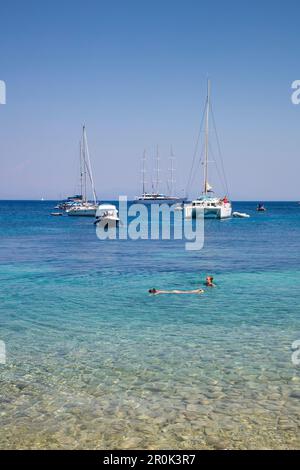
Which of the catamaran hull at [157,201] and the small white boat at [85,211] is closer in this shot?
the small white boat at [85,211]

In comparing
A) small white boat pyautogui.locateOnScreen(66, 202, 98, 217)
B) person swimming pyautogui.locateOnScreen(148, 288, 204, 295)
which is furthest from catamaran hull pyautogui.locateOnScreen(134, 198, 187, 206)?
person swimming pyautogui.locateOnScreen(148, 288, 204, 295)

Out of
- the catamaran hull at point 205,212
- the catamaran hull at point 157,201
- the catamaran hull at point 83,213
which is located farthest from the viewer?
the catamaran hull at point 157,201

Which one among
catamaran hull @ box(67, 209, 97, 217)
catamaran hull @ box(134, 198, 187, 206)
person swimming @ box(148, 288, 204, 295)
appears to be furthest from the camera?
catamaran hull @ box(134, 198, 187, 206)

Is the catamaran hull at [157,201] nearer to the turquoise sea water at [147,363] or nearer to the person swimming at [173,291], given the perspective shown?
the turquoise sea water at [147,363]

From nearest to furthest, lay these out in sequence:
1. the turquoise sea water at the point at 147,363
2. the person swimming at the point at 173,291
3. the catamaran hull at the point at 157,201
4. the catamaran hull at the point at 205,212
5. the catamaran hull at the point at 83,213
Result: 1. the turquoise sea water at the point at 147,363
2. the person swimming at the point at 173,291
3. the catamaran hull at the point at 205,212
4. the catamaran hull at the point at 83,213
5. the catamaran hull at the point at 157,201

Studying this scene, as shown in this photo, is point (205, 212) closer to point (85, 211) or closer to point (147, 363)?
point (85, 211)

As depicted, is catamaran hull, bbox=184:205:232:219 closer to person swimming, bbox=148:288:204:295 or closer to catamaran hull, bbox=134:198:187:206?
person swimming, bbox=148:288:204:295

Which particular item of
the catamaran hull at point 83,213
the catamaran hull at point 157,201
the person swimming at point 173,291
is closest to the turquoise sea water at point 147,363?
the person swimming at point 173,291

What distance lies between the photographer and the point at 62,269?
98.9 ft

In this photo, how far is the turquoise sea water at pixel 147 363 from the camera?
29.1ft

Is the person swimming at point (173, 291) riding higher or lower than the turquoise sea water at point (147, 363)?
higher

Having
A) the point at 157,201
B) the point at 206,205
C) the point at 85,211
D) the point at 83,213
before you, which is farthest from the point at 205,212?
the point at 157,201

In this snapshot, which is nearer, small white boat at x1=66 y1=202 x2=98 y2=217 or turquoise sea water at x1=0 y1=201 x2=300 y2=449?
turquoise sea water at x1=0 y1=201 x2=300 y2=449

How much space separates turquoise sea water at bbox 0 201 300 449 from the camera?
8.86 m
